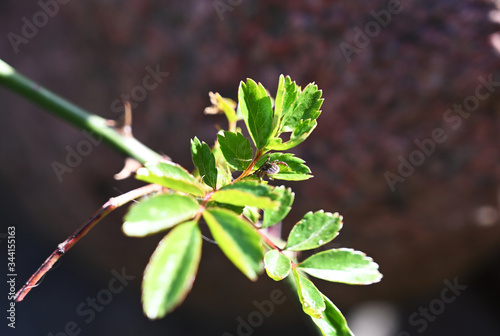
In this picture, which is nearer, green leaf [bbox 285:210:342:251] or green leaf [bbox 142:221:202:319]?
green leaf [bbox 142:221:202:319]

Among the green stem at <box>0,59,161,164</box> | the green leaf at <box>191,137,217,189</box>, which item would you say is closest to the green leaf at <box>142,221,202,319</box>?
the green leaf at <box>191,137,217,189</box>

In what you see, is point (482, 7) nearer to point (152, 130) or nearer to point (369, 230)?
point (369, 230)

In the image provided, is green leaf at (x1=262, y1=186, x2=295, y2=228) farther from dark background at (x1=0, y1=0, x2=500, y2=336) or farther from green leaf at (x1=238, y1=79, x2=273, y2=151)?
dark background at (x1=0, y1=0, x2=500, y2=336)

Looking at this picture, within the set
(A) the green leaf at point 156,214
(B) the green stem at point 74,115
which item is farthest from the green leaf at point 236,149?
(B) the green stem at point 74,115

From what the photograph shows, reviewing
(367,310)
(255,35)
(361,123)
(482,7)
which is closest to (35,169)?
(255,35)

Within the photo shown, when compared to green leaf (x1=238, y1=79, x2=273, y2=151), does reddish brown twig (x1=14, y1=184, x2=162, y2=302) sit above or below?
above

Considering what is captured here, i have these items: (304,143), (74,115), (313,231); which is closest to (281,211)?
(313,231)

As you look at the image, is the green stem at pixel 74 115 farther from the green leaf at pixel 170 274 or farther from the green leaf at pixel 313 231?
the green leaf at pixel 170 274
